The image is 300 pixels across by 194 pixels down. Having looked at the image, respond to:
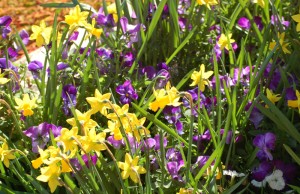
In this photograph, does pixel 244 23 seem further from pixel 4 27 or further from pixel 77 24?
pixel 4 27

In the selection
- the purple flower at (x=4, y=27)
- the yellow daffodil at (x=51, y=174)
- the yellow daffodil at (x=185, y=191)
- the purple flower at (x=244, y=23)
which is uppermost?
the purple flower at (x=4, y=27)

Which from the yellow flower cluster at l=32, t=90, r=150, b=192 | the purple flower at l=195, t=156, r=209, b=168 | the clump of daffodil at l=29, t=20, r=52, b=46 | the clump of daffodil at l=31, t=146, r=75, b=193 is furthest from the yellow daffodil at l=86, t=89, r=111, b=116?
the clump of daffodil at l=29, t=20, r=52, b=46

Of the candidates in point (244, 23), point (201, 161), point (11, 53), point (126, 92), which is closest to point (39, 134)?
point (126, 92)

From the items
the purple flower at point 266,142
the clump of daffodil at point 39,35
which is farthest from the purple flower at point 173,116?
the clump of daffodil at point 39,35

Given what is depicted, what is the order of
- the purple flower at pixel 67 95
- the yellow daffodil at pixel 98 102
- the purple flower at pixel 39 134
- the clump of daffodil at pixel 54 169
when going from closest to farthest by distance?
the clump of daffodil at pixel 54 169, the yellow daffodil at pixel 98 102, the purple flower at pixel 39 134, the purple flower at pixel 67 95

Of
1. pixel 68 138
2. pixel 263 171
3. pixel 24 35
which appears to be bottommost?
pixel 263 171

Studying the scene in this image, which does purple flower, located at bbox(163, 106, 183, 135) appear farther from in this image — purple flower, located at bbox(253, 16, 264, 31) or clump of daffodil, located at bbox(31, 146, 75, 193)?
purple flower, located at bbox(253, 16, 264, 31)

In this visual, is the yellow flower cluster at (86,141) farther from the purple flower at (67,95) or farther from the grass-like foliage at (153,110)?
the purple flower at (67,95)

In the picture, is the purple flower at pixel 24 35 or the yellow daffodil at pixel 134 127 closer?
the yellow daffodil at pixel 134 127

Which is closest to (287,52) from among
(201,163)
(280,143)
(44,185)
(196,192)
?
(280,143)
